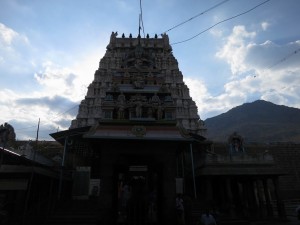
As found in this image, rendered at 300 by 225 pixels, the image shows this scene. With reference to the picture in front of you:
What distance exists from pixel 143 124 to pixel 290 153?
125ft

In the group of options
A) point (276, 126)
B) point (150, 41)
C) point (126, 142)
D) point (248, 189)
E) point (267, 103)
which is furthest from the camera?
point (267, 103)

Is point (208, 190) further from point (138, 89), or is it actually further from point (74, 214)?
point (138, 89)

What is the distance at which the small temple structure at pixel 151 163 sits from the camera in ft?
41.7

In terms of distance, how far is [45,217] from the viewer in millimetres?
13586

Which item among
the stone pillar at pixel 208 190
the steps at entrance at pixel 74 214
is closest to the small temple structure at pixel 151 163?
the stone pillar at pixel 208 190

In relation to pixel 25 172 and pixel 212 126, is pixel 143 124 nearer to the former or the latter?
pixel 25 172

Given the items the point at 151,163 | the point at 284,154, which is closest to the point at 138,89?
the point at 151,163

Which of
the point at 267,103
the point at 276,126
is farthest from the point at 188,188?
the point at 267,103

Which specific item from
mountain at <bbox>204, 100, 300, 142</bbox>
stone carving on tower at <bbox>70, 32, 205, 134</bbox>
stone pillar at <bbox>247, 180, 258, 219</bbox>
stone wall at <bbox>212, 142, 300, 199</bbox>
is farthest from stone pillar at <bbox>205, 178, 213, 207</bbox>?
mountain at <bbox>204, 100, 300, 142</bbox>

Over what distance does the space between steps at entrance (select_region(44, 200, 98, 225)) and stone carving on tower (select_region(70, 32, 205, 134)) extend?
21.4 feet

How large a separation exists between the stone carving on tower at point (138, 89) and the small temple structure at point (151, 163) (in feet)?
0.53

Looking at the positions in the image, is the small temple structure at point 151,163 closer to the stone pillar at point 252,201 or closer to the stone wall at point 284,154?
the stone pillar at point 252,201

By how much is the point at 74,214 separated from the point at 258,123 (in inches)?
5136

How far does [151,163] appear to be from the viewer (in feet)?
45.9
